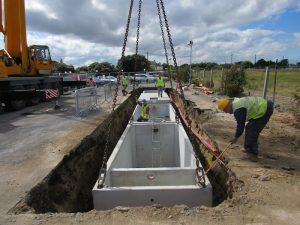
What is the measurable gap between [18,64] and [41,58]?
1.99 meters

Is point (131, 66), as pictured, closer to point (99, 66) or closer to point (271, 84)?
point (271, 84)

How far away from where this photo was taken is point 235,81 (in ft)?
75.8

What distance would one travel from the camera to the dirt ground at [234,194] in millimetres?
4992

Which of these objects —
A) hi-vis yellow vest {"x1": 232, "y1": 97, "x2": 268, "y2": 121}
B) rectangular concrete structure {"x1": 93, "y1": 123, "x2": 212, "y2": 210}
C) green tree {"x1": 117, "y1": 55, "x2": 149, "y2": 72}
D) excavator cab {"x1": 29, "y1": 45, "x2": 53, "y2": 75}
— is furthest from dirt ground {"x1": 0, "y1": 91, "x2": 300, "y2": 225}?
green tree {"x1": 117, "y1": 55, "x2": 149, "y2": 72}

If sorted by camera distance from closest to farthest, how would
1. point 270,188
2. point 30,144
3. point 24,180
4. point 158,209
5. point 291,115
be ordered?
point 158,209 → point 270,188 → point 24,180 → point 30,144 → point 291,115

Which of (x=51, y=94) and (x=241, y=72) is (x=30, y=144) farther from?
(x=241, y=72)

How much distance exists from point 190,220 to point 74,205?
343 centimetres

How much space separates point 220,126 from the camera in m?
11.7

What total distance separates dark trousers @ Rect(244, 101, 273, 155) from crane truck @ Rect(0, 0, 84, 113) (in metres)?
11.9

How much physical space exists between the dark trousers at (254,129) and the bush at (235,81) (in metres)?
15.3

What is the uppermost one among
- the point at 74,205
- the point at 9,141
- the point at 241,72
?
the point at 241,72

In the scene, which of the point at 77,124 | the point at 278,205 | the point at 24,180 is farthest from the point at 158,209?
the point at 77,124

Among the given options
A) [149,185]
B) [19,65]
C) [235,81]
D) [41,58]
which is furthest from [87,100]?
[235,81]

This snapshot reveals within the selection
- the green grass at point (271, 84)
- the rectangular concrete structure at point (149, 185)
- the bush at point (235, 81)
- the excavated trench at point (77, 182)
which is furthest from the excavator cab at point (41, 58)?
the green grass at point (271, 84)
